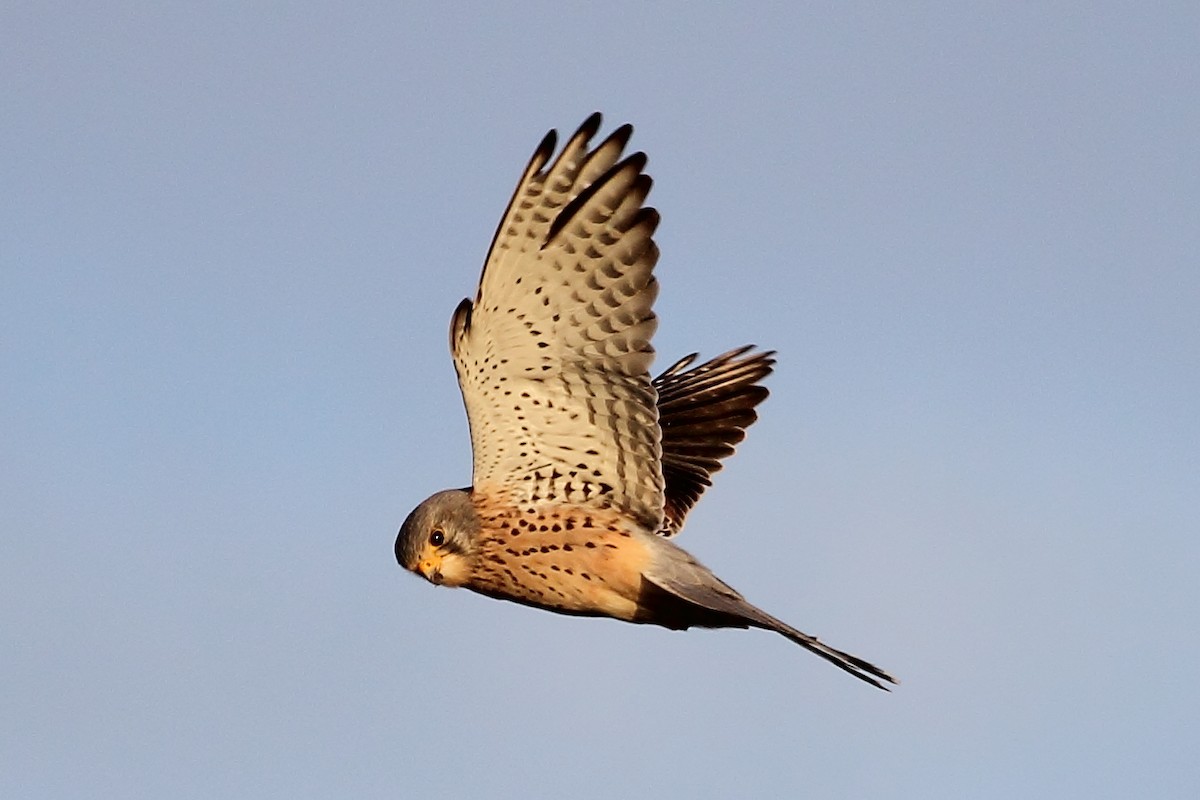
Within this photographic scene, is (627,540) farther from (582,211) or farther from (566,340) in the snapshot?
(582,211)

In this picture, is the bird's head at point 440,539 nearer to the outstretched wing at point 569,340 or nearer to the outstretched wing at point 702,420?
the outstretched wing at point 569,340

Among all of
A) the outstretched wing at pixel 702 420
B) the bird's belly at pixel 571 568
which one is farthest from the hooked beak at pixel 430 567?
the outstretched wing at pixel 702 420

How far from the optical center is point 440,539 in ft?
25.2

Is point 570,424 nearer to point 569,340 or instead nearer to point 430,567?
point 569,340

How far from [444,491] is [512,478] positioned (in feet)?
1.06

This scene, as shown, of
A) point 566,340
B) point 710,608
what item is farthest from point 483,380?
point 710,608

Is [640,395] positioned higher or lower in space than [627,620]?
higher

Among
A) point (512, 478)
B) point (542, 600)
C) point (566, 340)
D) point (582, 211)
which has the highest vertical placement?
point (582, 211)

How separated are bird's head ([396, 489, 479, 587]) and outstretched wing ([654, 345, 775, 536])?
179 centimetres

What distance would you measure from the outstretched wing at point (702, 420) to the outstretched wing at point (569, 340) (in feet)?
4.65

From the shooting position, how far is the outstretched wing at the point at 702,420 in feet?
30.9

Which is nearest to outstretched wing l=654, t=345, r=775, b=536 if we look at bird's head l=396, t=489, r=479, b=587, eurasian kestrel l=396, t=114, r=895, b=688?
eurasian kestrel l=396, t=114, r=895, b=688

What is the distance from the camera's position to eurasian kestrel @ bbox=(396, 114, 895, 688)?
7.25 meters

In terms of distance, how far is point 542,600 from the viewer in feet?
25.6
